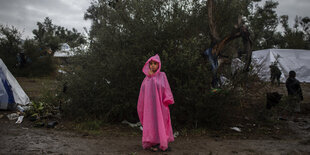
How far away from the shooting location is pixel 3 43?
19.6 metres

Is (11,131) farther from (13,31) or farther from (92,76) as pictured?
(13,31)

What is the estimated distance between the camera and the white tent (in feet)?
24.6

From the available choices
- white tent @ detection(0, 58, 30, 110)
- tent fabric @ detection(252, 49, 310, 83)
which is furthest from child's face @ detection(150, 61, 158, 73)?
tent fabric @ detection(252, 49, 310, 83)

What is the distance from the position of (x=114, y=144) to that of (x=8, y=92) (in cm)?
463

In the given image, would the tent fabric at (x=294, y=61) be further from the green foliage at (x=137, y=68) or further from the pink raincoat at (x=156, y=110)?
the pink raincoat at (x=156, y=110)

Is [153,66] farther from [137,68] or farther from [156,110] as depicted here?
[137,68]

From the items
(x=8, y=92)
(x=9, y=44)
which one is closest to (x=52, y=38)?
(x=9, y=44)

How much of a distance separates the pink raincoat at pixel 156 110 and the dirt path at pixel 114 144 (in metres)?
0.27

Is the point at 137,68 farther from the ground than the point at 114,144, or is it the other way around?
the point at 137,68

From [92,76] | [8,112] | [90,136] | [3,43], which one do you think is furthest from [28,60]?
[90,136]

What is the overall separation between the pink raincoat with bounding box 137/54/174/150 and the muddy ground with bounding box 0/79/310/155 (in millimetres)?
273

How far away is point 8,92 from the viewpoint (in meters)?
7.59

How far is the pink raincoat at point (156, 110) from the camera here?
4180 millimetres

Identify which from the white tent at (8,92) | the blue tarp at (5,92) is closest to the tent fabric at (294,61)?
the white tent at (8,92)
